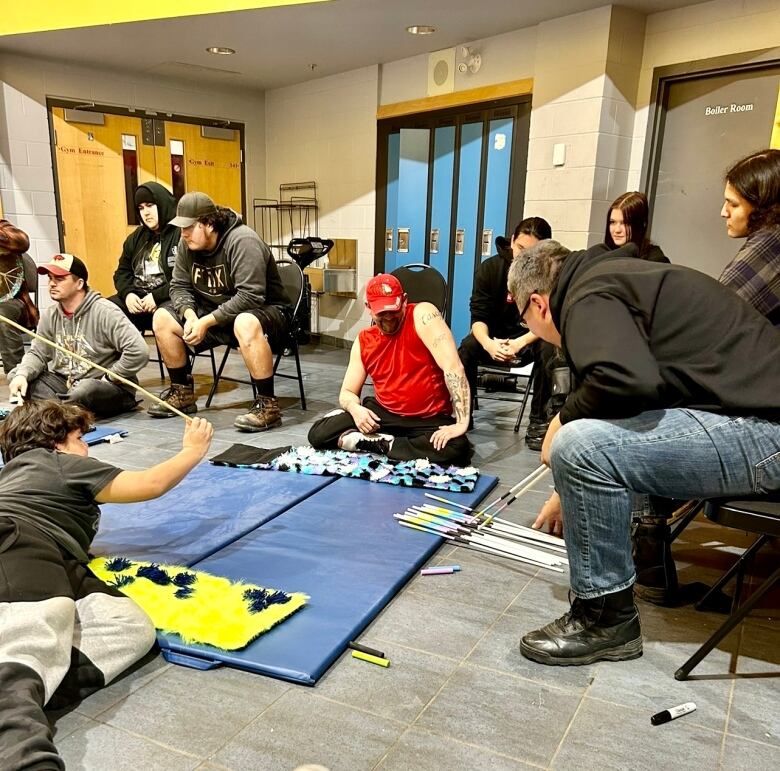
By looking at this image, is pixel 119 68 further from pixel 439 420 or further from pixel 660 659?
pixel 660 659

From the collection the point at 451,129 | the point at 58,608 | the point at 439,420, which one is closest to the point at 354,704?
the point at 58,608

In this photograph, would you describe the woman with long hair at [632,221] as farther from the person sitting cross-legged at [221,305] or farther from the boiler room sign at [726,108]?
the person sitting cross-legged at [221,305]

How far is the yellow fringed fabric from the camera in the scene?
1.75 meters

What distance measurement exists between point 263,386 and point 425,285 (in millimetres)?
1327

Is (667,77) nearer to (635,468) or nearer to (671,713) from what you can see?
(635,468)

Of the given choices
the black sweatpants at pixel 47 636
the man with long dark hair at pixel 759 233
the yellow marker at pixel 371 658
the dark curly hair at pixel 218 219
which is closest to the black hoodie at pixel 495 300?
the dark curly hair at pixel 218 219

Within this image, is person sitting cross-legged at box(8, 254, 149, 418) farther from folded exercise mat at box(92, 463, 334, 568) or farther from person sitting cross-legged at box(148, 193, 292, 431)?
folded exercise mat at box(92, 463, 334, 568)

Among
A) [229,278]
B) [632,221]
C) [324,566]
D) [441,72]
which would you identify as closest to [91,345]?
[229,278]

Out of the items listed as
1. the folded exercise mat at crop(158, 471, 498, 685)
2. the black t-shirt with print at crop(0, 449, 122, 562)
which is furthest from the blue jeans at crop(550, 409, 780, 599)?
the black t-shirt with print at crop(0, 449, 122, 562)

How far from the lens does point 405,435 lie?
10.5 ft

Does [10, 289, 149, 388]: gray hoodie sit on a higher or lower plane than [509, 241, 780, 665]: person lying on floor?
lower

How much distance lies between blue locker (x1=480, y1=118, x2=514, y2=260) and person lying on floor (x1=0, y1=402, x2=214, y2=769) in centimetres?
374

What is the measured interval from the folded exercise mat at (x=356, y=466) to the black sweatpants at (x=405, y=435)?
40mm

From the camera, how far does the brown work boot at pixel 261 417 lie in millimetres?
3739
